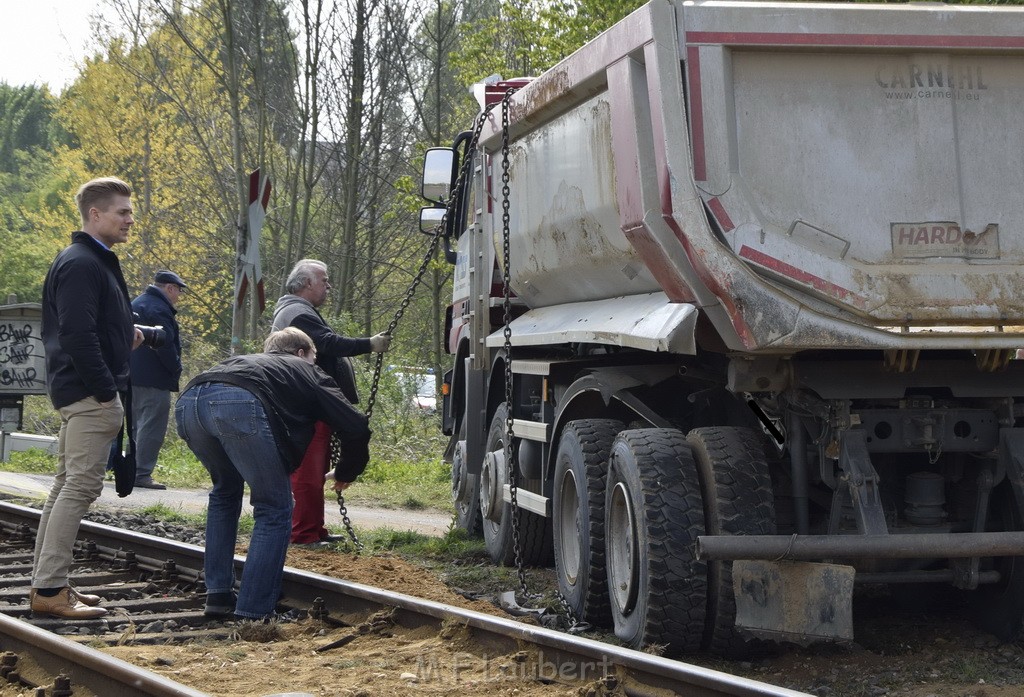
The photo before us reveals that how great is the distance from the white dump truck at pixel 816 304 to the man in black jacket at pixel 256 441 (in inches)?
62.6

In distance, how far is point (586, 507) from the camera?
21.4 feet

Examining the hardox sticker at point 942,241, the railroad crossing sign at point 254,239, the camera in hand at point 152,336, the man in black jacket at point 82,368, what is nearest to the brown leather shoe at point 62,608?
the man in black jacket at point 82,368

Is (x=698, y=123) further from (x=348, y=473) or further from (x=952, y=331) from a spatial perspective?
(x=348, y=473)

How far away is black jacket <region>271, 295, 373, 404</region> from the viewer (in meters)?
9.23

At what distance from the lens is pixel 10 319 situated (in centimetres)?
1709

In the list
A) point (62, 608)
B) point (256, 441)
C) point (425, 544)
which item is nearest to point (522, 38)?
point (425, 544)

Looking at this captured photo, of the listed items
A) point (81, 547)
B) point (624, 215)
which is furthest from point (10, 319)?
point (624, 215)

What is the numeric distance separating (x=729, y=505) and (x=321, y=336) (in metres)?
4.47

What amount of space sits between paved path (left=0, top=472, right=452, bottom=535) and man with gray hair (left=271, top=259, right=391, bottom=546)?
1252mm

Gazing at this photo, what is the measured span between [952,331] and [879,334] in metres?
0.33

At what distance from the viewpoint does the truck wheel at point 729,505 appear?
5449 mm

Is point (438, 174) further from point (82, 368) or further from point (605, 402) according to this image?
point (82, 368)

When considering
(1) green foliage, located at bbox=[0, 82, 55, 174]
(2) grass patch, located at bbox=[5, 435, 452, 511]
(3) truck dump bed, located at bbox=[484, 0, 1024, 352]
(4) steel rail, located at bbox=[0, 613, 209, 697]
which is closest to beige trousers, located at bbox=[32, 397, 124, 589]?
(4) steel rail, located at bbox=[0, 613, 209, 697]

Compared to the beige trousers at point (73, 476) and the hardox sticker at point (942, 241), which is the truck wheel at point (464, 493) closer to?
the beige trousers at point (73, 476)
